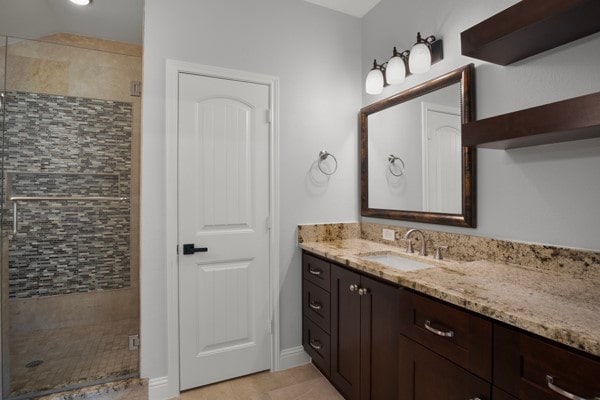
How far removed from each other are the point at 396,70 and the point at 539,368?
175 cm

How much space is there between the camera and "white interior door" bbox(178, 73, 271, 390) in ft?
6.39

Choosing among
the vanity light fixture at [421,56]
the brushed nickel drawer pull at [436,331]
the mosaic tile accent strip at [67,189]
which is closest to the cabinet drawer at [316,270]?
the brushed nickel drawer pull at [436,331]

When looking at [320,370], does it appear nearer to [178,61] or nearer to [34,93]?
[178,61]

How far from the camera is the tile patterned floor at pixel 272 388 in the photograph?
6.22ft

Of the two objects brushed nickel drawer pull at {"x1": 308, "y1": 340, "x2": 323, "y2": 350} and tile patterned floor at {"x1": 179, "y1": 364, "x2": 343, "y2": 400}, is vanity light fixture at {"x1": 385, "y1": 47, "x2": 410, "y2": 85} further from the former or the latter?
tile patterned floor at {"x1": 179, "y1": 364, "x2": 343, "y2": 400}

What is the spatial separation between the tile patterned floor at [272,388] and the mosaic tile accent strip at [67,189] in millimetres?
1228

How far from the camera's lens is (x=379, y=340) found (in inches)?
57.8

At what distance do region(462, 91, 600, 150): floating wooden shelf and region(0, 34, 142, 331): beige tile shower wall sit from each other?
2428mm

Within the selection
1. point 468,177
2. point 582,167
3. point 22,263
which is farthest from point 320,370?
point 22,263

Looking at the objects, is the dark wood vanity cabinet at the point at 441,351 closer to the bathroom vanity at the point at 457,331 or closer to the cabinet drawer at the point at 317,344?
the bathroom vanity at the point at 457,331

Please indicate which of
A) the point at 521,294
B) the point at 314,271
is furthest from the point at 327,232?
the point at 521,294

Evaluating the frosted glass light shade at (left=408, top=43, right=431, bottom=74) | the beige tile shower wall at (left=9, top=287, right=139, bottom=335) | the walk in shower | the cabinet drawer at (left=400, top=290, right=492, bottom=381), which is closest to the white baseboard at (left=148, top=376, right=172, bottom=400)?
the walk in shower

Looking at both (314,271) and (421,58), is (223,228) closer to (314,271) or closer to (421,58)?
(314,271)

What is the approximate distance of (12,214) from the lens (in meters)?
2.02
